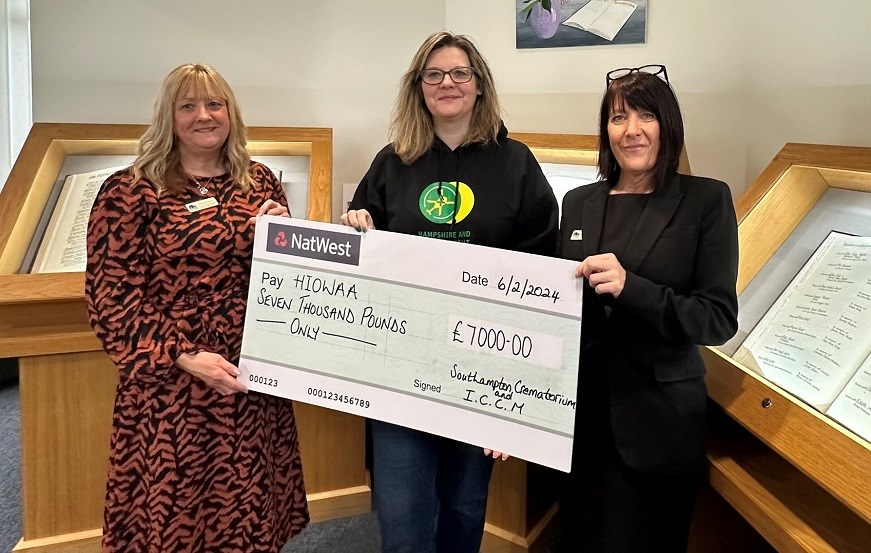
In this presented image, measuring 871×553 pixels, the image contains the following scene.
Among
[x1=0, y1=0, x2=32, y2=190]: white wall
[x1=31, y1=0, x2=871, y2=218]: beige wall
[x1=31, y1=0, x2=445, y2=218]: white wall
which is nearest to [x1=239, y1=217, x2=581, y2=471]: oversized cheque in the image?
[x1=31, y1=0, x2=871, y2=218]: beige wall

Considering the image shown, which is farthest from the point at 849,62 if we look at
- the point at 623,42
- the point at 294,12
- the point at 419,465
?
the point at 294,12

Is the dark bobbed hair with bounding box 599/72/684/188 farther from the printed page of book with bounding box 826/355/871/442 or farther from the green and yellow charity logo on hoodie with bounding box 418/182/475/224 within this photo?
the printed page of book with bounding box 826/355/871/442

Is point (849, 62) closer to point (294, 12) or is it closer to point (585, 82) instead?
point (585, 82)

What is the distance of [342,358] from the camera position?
1.43 meters

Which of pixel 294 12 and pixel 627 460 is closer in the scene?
pixel 627 460

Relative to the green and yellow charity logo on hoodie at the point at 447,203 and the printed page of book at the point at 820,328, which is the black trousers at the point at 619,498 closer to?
the printed page of book at the point at 820,328

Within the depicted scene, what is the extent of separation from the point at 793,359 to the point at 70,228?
2.14 metres

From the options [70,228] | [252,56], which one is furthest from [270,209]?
[252,56]

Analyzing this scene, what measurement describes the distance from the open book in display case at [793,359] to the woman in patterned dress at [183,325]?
1.16 metres

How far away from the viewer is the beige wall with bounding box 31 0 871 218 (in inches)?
72.5

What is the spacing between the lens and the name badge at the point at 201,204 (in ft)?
4.63

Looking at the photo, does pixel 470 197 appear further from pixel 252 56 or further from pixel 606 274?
pixel 252 56

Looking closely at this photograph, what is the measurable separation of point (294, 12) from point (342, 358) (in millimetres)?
1882

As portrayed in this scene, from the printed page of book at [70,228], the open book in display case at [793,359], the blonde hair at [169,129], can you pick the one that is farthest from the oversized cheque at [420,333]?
the printed page of book at [70,228]
